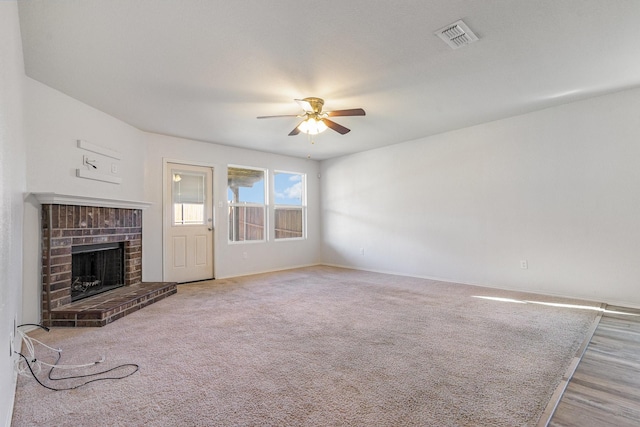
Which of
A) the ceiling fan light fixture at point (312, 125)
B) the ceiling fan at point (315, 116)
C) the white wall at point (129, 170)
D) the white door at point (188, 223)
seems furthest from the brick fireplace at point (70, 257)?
the ceiling fan light fixture at point (312, 125)

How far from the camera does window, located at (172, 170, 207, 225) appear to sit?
521 cm

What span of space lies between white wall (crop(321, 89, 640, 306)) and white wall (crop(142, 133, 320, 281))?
4.46ft

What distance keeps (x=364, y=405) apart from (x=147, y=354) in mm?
1743

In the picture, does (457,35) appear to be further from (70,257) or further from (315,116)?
(70,257)

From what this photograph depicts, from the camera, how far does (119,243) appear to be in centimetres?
427

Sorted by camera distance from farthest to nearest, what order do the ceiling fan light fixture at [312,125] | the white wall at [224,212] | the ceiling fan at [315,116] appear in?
the white wall at [224,212] → the ceiling fan light fixture at [312,125] → the ceiling fan at [315,116]

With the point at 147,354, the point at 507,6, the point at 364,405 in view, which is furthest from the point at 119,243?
the point at 507,6

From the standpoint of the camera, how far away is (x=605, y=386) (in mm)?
1892

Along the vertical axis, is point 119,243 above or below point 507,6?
below

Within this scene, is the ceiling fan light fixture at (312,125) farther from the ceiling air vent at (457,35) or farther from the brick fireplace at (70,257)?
the brick fireplace at (70,257)

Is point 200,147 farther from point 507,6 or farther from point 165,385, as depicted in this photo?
point 507,6

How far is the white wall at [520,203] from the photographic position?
360cm

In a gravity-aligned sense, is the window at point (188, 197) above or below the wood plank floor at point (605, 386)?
above

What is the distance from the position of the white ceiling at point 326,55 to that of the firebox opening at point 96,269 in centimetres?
179
